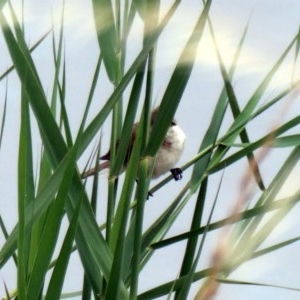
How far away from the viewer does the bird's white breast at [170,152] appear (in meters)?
2.67

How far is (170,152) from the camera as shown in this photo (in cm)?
276

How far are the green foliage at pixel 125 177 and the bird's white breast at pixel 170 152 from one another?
1.56 metres

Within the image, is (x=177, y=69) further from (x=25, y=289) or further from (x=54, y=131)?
(x=25, y=289)

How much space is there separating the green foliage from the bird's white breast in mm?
1561

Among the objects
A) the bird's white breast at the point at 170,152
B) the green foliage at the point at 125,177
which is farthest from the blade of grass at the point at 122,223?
the bird's white breast at the point at 170,152

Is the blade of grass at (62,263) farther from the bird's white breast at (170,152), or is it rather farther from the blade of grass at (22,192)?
the bird's white breast at (170,152)

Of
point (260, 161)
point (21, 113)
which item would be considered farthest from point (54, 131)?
point (260, 161)

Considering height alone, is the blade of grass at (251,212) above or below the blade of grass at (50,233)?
above

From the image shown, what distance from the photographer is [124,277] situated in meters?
0.87

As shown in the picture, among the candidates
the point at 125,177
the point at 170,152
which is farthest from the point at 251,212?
the point at 170,152

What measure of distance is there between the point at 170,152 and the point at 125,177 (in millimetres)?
1976

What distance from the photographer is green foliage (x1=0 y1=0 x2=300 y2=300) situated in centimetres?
71

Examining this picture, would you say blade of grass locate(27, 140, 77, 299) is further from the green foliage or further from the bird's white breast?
the bird's white breast

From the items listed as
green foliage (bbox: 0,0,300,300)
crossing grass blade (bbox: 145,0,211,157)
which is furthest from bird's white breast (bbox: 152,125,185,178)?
crossing grass blade (bbox: 145,0,211,157)
